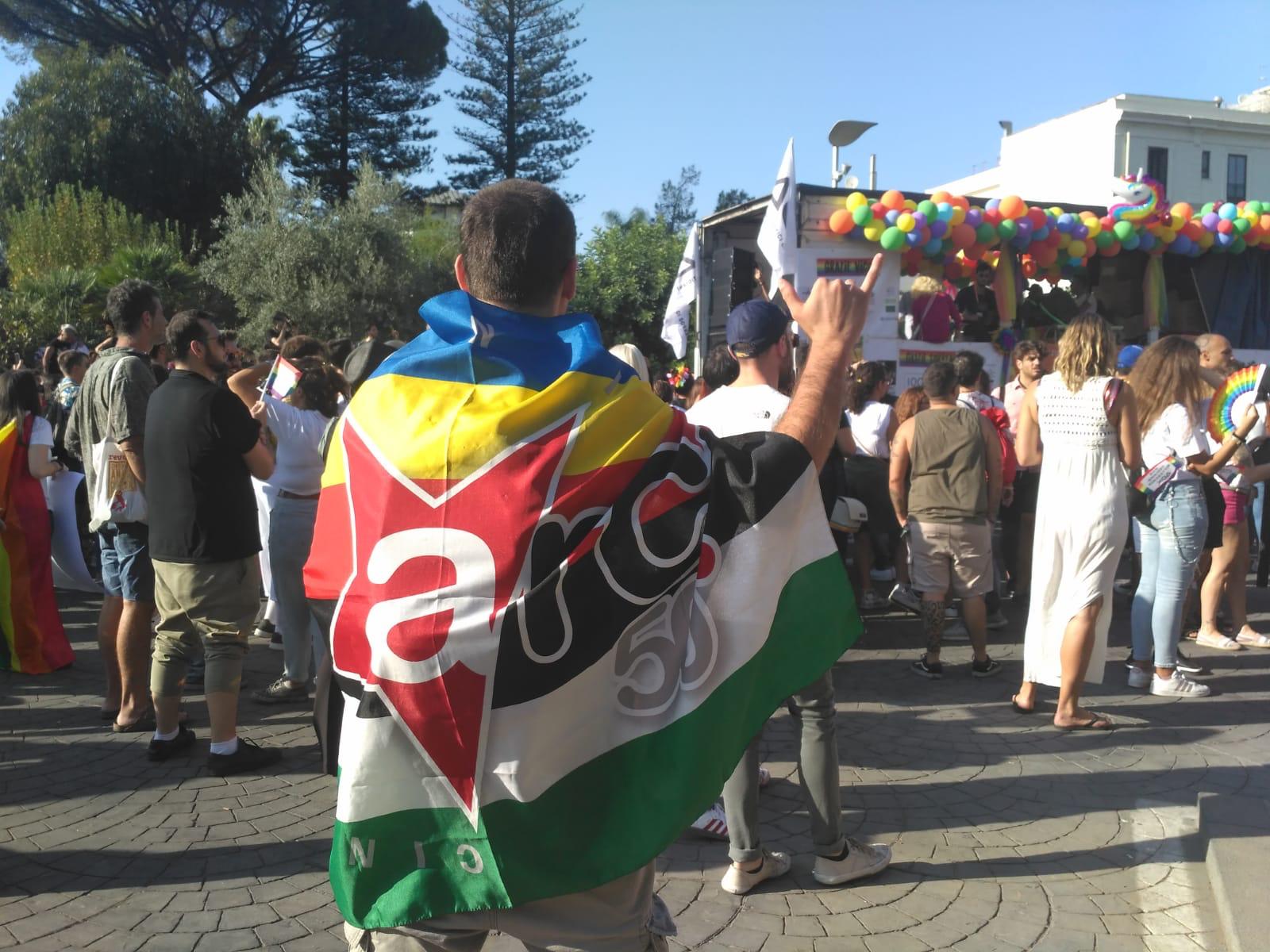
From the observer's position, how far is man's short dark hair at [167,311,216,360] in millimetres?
4559

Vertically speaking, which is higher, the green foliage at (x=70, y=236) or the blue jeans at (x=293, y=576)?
the green foliage at (x=70, y=236)

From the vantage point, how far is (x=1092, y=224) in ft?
34.7

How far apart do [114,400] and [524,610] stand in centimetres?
427

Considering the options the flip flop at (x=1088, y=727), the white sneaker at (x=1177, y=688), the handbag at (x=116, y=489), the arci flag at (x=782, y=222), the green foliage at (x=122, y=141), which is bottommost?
the flip flop at (x=1088, y=727)

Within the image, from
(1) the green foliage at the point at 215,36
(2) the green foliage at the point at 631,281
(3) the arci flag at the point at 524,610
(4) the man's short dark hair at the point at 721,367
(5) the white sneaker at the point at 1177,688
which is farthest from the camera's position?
(1) the green foliage at the point at 215,36

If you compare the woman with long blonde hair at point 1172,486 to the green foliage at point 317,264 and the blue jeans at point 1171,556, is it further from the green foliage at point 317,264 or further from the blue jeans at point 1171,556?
the green foliage at point 317,264

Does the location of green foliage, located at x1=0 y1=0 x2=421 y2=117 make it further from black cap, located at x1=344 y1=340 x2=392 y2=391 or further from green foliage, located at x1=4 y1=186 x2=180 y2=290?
black cap, located at x1=344 y1=340 x2=392 y2=391

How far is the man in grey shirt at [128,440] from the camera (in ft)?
16.3

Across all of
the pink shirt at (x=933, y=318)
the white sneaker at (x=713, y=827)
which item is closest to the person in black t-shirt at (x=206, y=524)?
the white sneaker at (x=713, y=827)

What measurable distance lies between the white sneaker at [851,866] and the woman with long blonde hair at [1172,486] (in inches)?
116

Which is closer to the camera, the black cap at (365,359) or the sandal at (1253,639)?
the black cap at (365,359)

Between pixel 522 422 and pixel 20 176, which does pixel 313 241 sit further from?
pixel 522 422

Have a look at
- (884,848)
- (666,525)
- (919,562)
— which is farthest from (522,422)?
(919,562)

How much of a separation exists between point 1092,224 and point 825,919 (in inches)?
363
